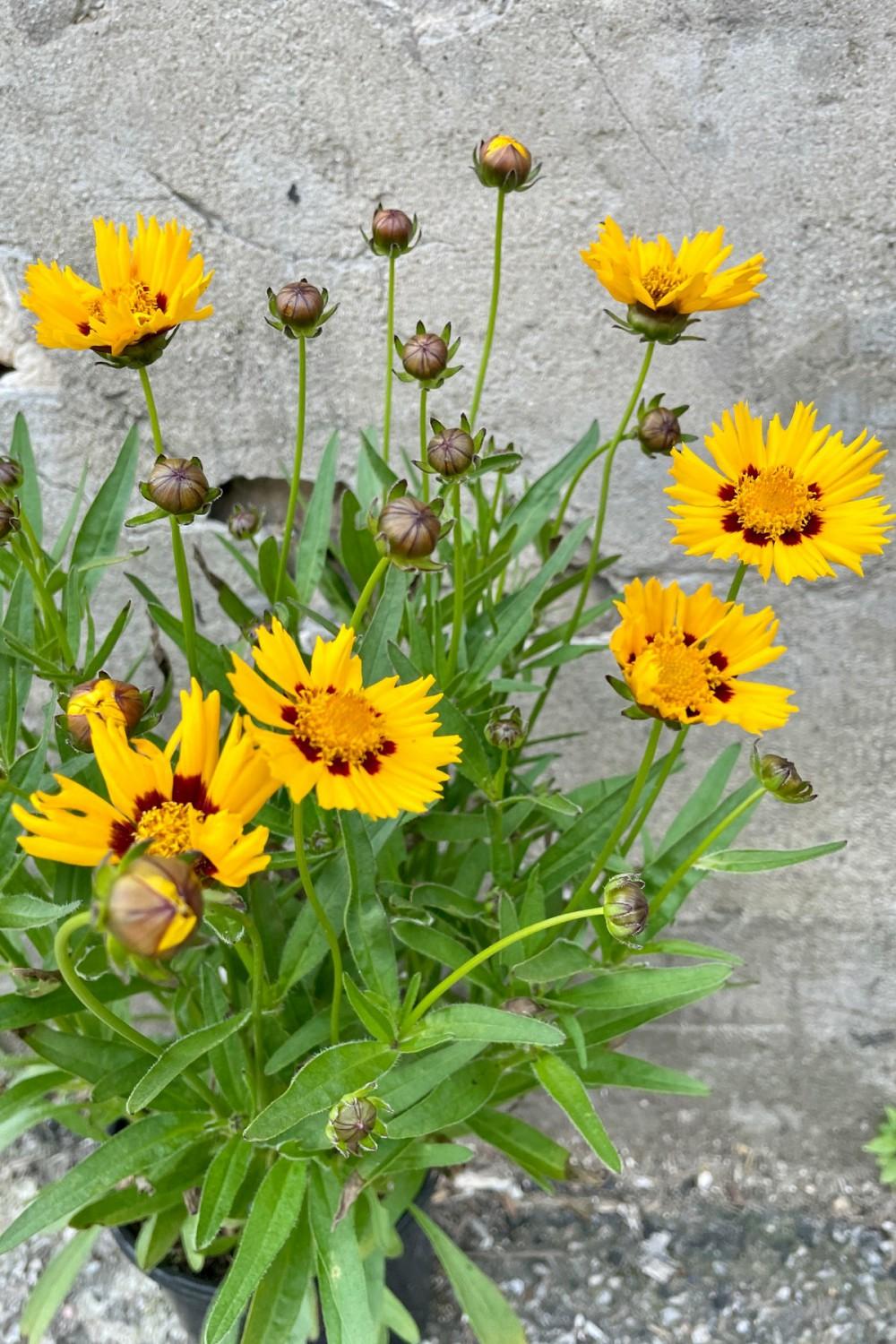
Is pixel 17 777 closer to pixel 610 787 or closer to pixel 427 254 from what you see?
pixel 610 787

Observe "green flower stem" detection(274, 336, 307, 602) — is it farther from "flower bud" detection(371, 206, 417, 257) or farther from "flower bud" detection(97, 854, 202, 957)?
"flower bud" detection(97, 854, 202, 957)

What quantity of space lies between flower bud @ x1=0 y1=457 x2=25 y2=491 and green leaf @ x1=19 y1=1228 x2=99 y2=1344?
0.66 metres

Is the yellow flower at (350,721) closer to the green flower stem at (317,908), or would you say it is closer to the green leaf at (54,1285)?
the green flower stem at (317,908)

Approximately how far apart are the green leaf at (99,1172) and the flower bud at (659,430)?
56cm

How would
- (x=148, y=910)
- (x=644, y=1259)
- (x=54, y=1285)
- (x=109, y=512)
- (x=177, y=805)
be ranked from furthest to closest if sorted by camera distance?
(x=644, y=1259) < (x=54, y=1285) < (x=109, y=512) < (x=177, y=805) < (x=148, y=910)

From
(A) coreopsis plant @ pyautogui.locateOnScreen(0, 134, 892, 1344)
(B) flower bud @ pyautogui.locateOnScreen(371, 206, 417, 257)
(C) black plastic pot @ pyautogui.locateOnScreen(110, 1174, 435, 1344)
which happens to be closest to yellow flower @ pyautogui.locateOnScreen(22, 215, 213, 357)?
(A) coreopsis plant @ pyautogui.locateOnScreen(0, 134, 892, 1344)

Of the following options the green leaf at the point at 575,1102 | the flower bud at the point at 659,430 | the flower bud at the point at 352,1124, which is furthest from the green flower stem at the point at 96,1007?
the flower bud at the point at 659,430

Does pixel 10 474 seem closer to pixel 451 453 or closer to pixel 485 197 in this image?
pixel 451 453

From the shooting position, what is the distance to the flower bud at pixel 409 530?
1.94ft

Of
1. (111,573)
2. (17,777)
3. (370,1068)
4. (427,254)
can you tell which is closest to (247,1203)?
(370,1068)

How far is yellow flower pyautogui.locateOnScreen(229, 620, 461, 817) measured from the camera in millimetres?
561

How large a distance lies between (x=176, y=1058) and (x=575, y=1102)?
0.25 m

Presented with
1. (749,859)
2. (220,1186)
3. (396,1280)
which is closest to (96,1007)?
(220,1186)

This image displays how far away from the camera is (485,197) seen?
93 centimetres
